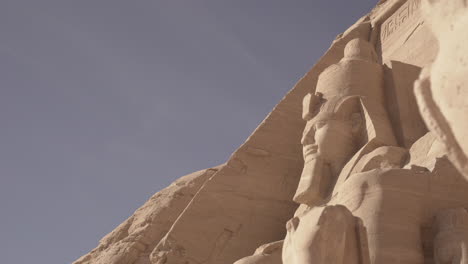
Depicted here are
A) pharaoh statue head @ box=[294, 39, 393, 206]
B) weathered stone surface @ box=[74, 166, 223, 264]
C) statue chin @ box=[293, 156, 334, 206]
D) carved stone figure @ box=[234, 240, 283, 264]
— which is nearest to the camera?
carved stone figure @ box=[234, 240, 283, 264]

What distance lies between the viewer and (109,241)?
8.91 metres

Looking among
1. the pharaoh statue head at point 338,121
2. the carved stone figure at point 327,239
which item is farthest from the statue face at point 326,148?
the carved stone figure at point 327,239

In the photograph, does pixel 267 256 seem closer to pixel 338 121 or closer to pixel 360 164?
pixel 360 164

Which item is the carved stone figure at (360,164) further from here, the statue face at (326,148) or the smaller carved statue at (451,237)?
the smaller carved statue at (451,237)

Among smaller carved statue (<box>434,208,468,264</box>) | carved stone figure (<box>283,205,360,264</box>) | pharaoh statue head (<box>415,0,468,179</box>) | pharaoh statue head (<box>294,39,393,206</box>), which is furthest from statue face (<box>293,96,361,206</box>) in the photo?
pharaoh statue head (<box>415,0,468,179</box>)

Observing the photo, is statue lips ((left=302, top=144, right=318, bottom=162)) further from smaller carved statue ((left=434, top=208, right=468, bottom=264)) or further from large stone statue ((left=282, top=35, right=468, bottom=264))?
smaller carved statue ((left=434, top=208, right=468, bottom=264))

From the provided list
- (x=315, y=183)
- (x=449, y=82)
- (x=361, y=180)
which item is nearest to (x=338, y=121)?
(x=315, y=183)

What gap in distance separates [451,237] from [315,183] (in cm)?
199

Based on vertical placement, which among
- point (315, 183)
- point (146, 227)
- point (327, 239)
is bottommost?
point (327, 239)

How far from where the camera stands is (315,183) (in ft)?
18.8

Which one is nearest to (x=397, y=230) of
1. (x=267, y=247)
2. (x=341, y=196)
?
(x=341, y=196)

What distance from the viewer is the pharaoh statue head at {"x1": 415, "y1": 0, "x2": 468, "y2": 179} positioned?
1.26 m

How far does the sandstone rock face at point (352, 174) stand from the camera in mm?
1395

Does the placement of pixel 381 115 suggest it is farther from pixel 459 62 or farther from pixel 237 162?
pixel 459 62
